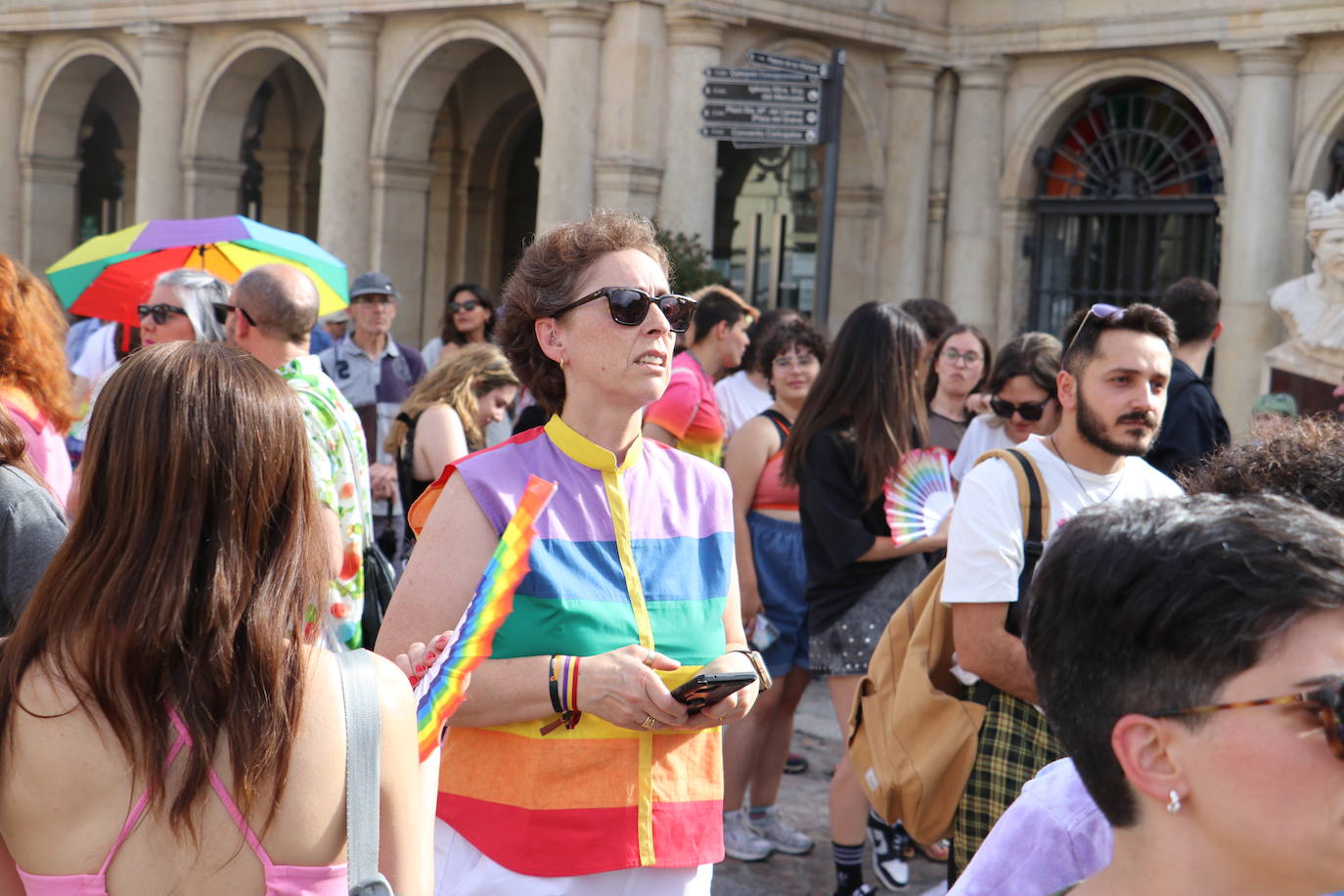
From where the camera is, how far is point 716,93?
Answer: 874 centimetres

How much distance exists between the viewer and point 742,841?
5555 millimetres

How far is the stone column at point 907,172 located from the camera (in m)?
15.8

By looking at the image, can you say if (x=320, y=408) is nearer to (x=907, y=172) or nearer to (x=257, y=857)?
(x=257, y=857)

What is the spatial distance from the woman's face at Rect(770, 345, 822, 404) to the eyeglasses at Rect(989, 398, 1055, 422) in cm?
71

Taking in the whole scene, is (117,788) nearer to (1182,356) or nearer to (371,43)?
(1182,356)

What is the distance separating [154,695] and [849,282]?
1499cm

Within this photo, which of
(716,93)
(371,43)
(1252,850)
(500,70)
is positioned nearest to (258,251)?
(716,93)

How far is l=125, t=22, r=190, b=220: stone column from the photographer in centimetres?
1856

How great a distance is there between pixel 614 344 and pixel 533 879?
3.27 ft

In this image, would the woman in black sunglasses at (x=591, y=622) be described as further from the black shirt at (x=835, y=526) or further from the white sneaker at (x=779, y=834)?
the white sneaker at (x=779, y=834)

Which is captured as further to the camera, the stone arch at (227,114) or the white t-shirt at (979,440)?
the stone arch at (227,114)

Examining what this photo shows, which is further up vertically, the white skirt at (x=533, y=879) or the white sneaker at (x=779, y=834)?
the white skirt at (x=533, y=879)

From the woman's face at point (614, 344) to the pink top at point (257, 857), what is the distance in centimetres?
128

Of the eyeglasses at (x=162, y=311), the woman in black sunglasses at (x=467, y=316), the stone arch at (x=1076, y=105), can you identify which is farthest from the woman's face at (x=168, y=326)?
the stone arch at (x=1076, y=105)
